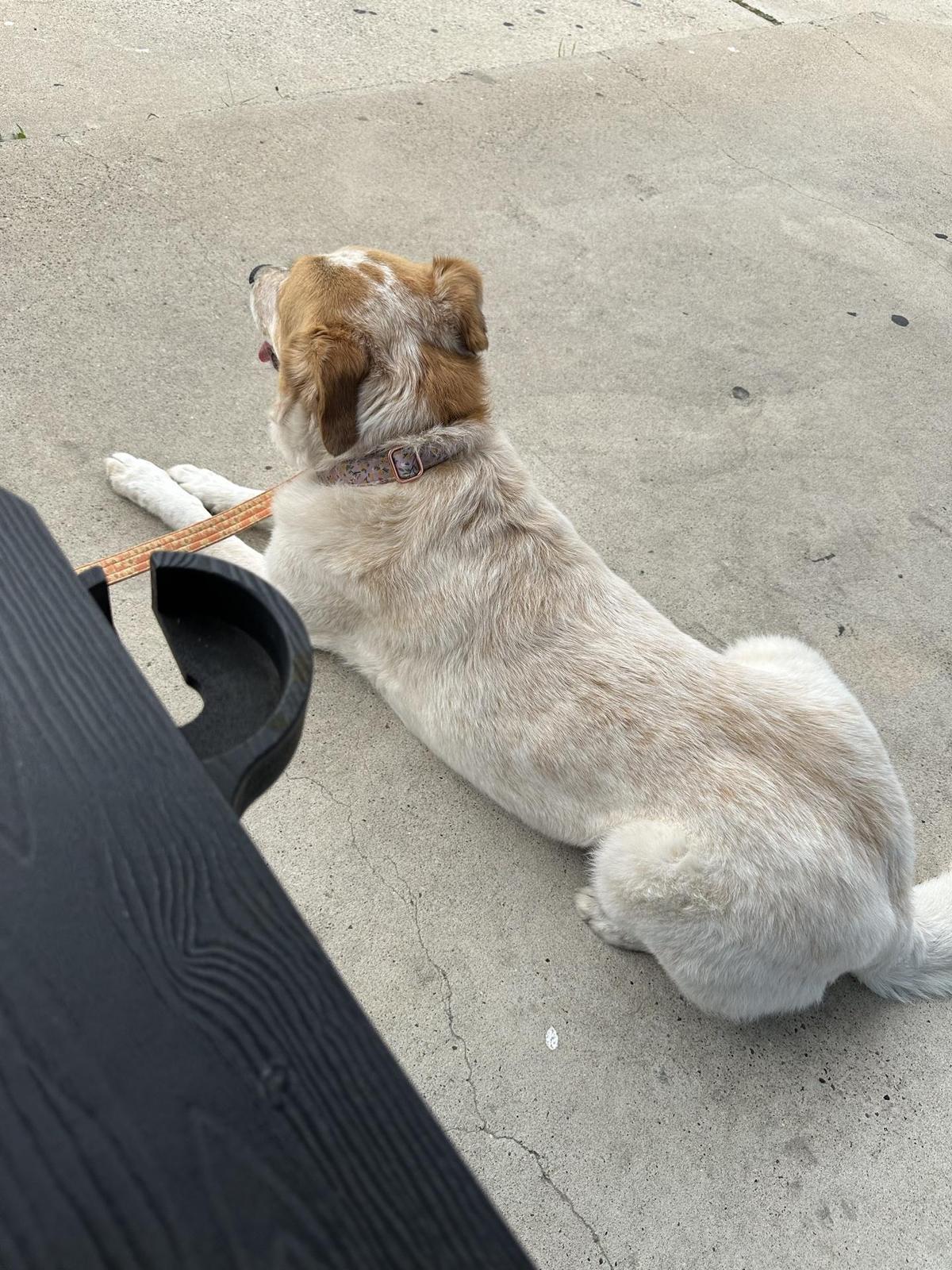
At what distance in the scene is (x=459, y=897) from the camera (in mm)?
2209

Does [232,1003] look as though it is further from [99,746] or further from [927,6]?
[927,6]

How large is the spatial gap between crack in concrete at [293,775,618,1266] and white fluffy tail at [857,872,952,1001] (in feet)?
2.80

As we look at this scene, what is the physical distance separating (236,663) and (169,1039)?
18.1 inches

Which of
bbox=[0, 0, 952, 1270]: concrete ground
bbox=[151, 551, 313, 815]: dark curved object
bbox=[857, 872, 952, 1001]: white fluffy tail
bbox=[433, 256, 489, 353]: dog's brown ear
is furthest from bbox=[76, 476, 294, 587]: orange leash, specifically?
bbox=[857, 872, 952, 1001]: white fluffy tail

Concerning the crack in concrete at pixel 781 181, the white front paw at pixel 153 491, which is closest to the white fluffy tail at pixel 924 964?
the white front paw at pixel 153 491

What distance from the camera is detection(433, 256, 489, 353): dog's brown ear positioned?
7.39 ft

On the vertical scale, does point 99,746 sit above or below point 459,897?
above

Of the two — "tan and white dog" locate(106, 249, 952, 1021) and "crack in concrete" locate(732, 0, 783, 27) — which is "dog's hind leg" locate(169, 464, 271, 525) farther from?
"crack in concrete" locate(732, 0, 783, 27)

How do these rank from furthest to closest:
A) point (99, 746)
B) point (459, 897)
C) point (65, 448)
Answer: point (65, 448) → point (459, 897) → point (99, 746)

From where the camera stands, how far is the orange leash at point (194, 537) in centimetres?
239

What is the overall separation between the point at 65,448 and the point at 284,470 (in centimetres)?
67

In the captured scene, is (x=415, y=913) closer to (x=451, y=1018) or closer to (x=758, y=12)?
(x=451, y=1018)

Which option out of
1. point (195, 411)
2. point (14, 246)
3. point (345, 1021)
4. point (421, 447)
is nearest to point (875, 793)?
point (421, 447)

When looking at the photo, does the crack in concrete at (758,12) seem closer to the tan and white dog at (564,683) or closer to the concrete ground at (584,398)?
the concrete ground at (584,398)
